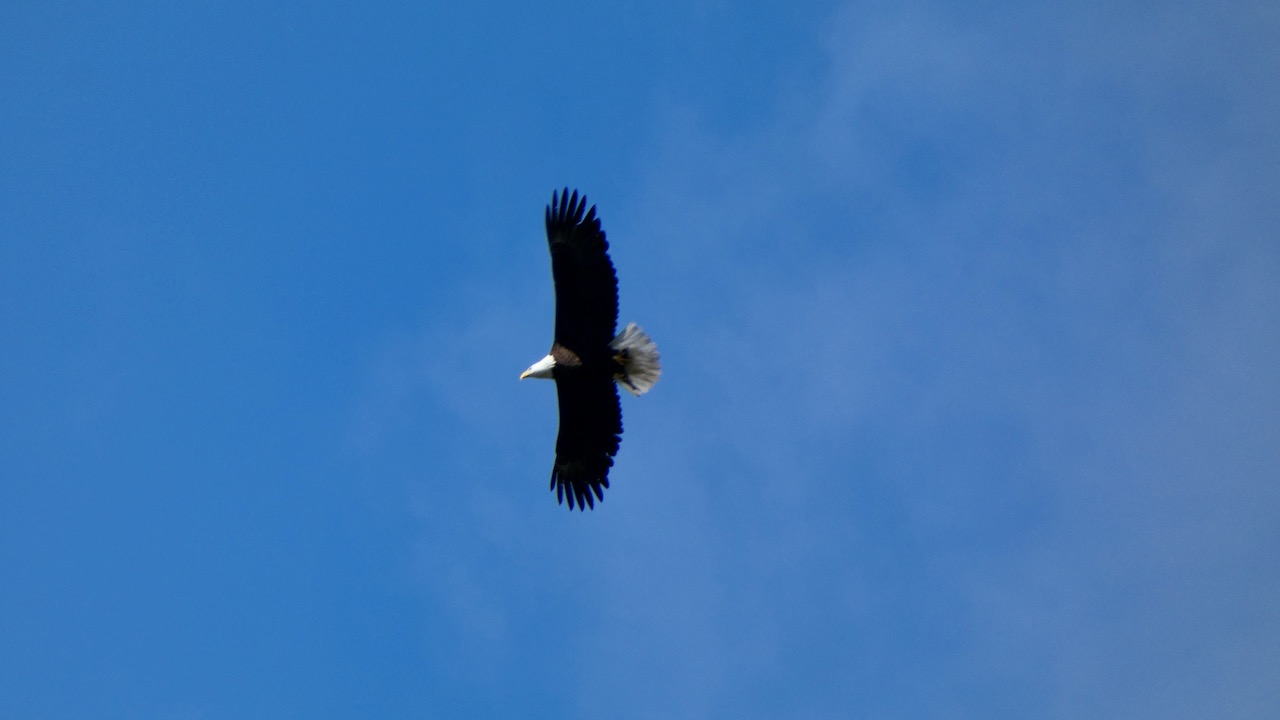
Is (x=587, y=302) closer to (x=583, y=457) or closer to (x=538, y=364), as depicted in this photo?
(x=538, y=364)

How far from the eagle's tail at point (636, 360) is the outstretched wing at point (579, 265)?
0.71 m

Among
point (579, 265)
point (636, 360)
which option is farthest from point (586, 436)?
point (579, 265)

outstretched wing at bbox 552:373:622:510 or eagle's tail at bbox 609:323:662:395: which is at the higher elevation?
eagle's tail at bbox 609:323:662:395

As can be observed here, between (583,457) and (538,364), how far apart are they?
139 centimetres

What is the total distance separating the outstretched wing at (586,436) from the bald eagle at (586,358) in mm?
11

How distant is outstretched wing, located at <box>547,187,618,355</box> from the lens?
Result: 1543cm

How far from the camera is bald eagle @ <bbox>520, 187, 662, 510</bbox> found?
609 inches

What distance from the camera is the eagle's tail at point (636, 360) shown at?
16389mm

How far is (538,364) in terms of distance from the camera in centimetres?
1597

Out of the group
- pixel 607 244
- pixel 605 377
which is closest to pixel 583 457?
pixel 605 377

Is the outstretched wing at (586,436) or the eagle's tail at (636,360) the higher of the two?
the eagle's tail at (636,360)

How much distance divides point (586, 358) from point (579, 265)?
1.12 m

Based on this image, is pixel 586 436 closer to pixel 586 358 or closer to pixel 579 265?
pixel 586 358

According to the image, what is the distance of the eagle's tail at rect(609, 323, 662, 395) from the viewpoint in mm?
16389
